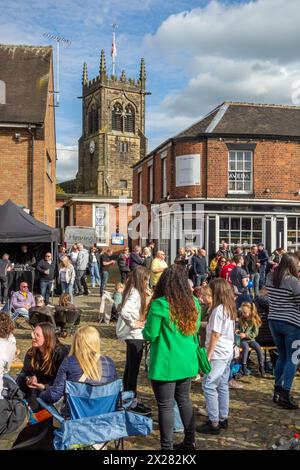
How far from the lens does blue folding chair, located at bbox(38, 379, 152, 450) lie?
4348mm

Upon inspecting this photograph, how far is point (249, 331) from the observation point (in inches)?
335

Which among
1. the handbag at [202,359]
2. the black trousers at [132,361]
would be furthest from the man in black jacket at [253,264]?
the handbag at [202,359]

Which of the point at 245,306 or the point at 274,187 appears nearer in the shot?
the point at 245,306

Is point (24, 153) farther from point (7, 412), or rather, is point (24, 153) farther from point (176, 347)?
point (176, 347)

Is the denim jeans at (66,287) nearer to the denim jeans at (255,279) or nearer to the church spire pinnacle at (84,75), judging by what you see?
the denim jeans at (255,279)

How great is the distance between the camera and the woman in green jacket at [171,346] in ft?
15.6

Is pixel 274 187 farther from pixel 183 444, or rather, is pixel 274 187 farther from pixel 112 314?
pixel 183 444

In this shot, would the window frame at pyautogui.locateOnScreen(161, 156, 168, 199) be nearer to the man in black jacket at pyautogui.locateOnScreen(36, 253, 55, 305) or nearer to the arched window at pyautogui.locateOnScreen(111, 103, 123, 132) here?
the man in black jacket at pyautogui.locateOnScreen(36, 253, 55, 305)

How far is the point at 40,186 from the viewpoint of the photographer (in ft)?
71.6

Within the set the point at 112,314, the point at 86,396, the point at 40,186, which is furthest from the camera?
the point at 40,186

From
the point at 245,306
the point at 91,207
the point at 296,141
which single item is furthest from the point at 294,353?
the point at 91,207

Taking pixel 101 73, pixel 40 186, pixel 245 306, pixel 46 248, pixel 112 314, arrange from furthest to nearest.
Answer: pixel 101 73 → pixel 40 186 → pixel 46 248 → pixel 112 314 → pixel 245 306

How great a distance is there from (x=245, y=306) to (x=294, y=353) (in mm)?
2014

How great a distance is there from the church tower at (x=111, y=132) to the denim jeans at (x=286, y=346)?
62.6 m
